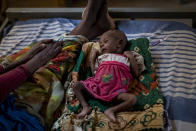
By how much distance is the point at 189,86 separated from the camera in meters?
1.38

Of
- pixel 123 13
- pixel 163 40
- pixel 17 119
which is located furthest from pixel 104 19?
pixel 17 119

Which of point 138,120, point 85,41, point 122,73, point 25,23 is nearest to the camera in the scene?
point 138,120

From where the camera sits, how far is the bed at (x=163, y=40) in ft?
4.24

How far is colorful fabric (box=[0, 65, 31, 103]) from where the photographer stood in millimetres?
1157

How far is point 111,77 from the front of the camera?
4.28ft

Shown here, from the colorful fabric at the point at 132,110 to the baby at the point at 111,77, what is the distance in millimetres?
35

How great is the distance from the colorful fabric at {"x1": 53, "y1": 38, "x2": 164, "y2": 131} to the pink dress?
57 mm

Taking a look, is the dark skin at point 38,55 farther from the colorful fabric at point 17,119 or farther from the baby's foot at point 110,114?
the baby's foot at point 110,114

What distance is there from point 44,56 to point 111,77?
1.67 ft

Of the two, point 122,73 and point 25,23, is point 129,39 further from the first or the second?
point 25,23

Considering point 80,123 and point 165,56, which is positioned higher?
point 165,56

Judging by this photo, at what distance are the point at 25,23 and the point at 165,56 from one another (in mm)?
1241

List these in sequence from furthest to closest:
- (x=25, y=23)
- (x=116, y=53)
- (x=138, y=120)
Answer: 1. (x=25, y=23)
2. (x=116, y=53)
3. (x=138, y=120)

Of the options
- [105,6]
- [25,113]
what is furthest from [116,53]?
[25,113]
